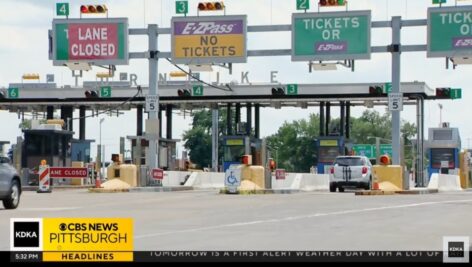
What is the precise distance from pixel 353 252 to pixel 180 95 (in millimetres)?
56185

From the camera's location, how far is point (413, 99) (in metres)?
68.5

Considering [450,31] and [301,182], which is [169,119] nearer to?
[301,182]

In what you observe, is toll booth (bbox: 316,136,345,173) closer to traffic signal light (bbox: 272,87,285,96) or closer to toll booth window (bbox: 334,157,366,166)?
traffic signal light (bbox: 272,87,285,96)

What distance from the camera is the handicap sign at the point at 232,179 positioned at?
3678 centimetres

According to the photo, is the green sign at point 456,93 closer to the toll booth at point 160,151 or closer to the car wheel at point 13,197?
the toll booth at point 160,151

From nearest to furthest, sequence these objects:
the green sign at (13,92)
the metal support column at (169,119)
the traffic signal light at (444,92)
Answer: the traffic signal light at (444,92), the green sign at (13,92), the metal support column at (169,119)

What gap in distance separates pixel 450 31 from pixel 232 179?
1171 centimetres

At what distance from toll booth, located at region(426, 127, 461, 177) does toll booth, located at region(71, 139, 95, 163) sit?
22953mm

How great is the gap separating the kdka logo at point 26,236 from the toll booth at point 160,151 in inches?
1259

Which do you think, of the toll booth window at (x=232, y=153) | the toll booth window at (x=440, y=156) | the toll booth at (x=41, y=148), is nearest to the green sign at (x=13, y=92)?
the toll booth window at (x=232, y=153)

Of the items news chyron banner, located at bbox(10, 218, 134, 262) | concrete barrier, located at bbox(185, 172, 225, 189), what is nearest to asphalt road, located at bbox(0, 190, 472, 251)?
news chyron banner, located at bbox(10, 218, 134, 262)

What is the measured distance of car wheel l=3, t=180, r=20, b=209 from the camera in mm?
24719

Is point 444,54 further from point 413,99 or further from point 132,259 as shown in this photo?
point 132,259

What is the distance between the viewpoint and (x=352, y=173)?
41156 millimetres
